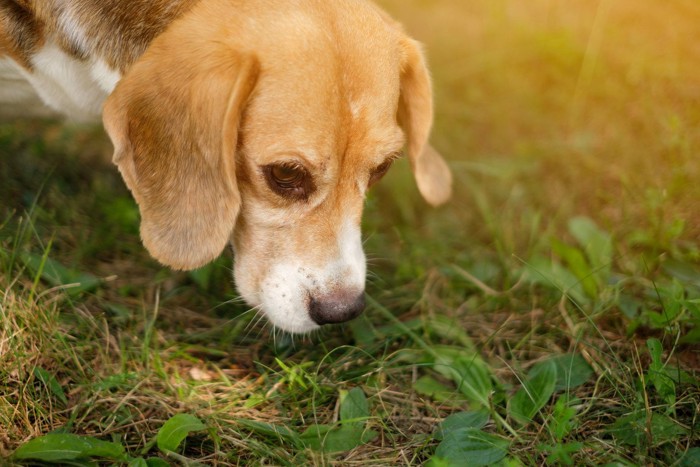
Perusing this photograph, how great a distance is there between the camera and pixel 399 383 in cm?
285

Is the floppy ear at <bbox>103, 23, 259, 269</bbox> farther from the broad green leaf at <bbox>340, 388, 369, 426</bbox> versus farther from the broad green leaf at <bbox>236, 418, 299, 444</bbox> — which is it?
the broad green leaf at <bbox>340, 388, 369, 426</bbox>

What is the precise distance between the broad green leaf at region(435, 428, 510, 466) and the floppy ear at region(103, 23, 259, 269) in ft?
3.61

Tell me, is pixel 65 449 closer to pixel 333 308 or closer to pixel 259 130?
pixel 333 308

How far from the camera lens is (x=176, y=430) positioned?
2367 millimetres

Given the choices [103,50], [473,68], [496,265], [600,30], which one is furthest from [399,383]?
[600,30]

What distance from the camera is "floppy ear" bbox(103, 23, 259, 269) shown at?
243cm

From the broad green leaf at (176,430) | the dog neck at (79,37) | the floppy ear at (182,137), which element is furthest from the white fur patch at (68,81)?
the broad green leaf at (176,430)

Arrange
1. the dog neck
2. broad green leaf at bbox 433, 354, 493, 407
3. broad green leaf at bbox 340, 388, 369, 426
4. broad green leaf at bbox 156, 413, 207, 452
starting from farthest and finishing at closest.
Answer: the dog neck, broad green leaf at bbox 433, 354, 493, 407, broad green leaf at bbox 340, 388, 369, 426, broad green leaf at bbox 156, 413, 207, 452

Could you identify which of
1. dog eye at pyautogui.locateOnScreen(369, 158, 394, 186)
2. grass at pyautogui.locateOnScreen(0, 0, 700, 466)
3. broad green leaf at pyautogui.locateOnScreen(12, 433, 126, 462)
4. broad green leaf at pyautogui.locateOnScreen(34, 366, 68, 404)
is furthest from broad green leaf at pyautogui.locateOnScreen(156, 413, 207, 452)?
dog eye at pyautogui.locateOnScreen(369, 158, 394, 186)

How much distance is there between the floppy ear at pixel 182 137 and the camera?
2.43m

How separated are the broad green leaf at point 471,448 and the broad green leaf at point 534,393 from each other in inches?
8.3

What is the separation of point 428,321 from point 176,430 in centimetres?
127

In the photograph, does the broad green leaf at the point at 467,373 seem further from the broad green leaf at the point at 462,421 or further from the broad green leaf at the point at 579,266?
the broad green leaf at the point at 579,266

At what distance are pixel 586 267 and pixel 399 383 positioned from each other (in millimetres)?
1155
